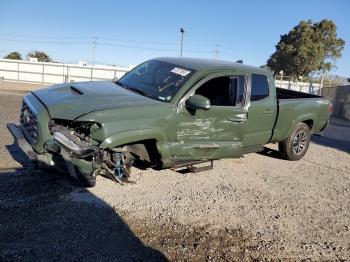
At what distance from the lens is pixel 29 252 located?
379 centimetres

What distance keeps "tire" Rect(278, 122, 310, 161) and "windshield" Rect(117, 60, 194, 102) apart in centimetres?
311

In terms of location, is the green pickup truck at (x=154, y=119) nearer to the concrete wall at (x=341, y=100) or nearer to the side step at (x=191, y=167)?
the side step at (x=191, y=167)

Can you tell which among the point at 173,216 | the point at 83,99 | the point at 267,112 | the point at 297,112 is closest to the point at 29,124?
the point at 83,99

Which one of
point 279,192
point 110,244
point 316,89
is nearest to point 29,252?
point 110,244

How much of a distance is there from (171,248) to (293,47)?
51.9 m

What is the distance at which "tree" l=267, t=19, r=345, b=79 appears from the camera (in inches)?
1960

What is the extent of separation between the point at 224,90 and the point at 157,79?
112cm

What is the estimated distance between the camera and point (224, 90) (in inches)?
254

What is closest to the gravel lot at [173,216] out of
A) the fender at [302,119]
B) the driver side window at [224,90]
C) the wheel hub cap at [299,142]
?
the fender at [302,119]

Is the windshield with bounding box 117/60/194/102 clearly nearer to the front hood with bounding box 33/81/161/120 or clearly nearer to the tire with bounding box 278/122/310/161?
the front hood with bounding box 33/81/161/120

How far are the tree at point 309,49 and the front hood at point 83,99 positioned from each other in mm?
47225

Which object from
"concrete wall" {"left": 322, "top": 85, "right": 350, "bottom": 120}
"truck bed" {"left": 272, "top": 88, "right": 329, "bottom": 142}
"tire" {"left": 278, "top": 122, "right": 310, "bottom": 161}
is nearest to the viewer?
"truck bed" {"left": 272, "top": 88, "right": 329, "bottom": 142}

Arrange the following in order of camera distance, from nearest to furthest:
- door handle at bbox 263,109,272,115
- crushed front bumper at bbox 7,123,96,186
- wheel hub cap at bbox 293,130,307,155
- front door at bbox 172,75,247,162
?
crushed front bumper at bbox 7,123,96,186, front door at bbox 172,75,247,162, door handle at bbox 263,109,272,115, wheel hub cap at bbox 293,130,307,155

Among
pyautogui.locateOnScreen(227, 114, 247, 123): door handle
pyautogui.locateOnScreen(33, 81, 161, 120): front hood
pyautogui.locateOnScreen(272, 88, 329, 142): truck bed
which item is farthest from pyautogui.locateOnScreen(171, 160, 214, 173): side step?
pyautogui.locateOnScreen(272, 88, 329, 142): truck bed
